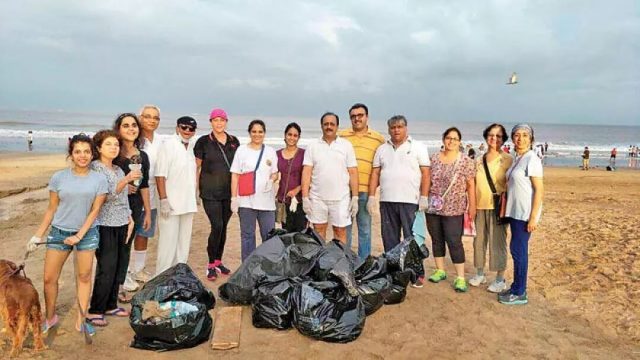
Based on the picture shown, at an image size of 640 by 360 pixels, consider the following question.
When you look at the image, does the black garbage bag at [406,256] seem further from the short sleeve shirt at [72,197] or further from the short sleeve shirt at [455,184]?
the short sleeve shirt at [72,197]

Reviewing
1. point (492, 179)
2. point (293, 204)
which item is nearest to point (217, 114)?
point (293, 204)

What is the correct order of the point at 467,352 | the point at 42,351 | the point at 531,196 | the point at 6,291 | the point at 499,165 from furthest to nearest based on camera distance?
1. the point at 499,165
2. the point at 531,196
3. the point at 467,352
4. the point at 42,351
5. the point at 6,291

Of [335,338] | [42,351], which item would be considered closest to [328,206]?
[335,338]

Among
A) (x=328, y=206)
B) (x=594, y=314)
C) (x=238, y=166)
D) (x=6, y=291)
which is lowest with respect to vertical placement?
(x=594, y=314)

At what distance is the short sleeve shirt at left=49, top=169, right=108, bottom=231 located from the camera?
3.03 metres

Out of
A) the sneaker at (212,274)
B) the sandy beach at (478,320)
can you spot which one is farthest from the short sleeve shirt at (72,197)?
the sneaker at (212,274)

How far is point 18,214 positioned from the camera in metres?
7.88

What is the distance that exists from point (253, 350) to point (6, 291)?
1.67 metres

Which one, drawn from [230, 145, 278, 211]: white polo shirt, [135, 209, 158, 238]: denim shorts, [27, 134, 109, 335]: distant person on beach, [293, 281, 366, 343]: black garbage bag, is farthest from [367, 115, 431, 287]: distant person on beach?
[27, 134, 109, 335]: distant person on beach

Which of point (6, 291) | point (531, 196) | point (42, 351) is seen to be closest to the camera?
point (6, 291)

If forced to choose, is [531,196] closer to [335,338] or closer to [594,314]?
[594,314]

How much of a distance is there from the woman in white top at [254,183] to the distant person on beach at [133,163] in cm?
85

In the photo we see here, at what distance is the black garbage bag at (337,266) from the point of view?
3449 millimetres

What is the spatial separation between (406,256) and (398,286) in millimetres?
291
